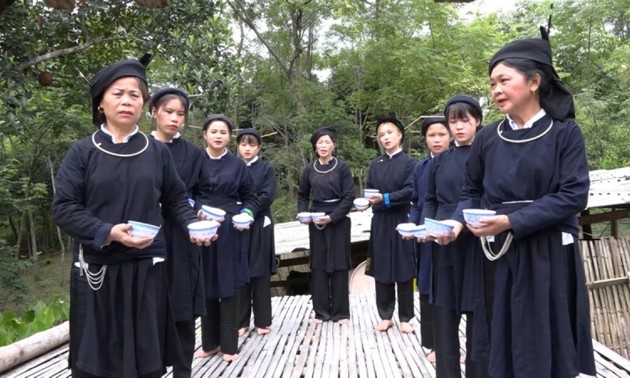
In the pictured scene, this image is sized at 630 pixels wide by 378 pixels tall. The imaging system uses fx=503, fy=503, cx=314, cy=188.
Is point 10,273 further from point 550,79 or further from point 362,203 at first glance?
point 550,79

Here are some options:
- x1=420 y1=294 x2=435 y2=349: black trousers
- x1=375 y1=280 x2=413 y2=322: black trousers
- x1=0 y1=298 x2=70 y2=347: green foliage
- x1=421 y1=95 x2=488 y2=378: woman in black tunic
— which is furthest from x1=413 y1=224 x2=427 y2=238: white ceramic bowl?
x1=0 y1=298 x2=70 y2=347: green foliage

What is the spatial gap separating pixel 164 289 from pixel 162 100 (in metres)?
1.31

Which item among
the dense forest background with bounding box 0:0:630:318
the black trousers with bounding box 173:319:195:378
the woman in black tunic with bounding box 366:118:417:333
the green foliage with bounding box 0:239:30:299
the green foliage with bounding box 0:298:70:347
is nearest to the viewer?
the black trousers with bounding box 173:319:195:378

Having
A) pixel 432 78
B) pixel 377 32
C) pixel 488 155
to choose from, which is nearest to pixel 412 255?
pixel 488 155

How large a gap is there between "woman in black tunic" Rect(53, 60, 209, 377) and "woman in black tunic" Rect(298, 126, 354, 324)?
2699 mm

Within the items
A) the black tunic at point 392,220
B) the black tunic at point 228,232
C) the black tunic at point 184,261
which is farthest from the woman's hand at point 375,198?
the black tunic at point 184,261

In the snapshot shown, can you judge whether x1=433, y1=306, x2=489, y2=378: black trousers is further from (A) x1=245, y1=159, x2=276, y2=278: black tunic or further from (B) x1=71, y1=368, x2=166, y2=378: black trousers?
(A) x1=245, y1=159, x2=276, y2=278: black tunic

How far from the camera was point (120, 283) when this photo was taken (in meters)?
2.35

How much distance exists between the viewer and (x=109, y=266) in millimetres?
2340

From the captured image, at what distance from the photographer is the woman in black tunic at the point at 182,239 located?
309cm

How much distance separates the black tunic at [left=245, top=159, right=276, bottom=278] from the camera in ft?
15.2

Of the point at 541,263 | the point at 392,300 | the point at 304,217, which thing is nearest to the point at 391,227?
the point at 392,300

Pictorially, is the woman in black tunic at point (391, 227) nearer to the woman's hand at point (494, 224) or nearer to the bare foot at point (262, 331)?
the bare foot at point (262, 331)

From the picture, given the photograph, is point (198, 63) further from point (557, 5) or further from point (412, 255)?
point (557, 5)
